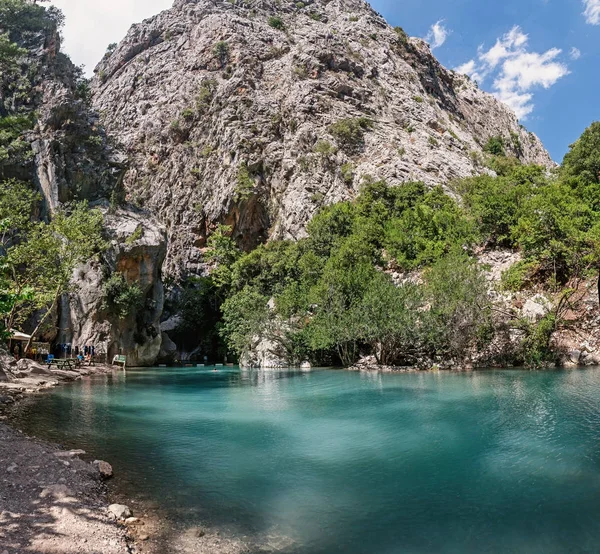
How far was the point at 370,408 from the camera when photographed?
16.6 m

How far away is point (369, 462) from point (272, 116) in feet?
213

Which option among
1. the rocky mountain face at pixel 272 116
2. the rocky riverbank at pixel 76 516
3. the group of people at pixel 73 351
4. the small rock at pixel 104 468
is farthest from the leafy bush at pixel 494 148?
the rocky riverbank at pixel 76 516

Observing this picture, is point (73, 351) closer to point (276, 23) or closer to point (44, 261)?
point (44, 261)

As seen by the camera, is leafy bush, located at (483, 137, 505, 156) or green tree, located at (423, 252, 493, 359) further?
leafy bush, located at (483, 137, 505, 156)

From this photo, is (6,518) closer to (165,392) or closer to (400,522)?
(400,522)

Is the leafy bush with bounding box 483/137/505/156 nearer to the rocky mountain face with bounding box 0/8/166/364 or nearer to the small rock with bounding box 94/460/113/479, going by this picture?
the rocky mountain face with bounding box 0/8/166/364

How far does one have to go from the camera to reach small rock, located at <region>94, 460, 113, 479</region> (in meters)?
8.52

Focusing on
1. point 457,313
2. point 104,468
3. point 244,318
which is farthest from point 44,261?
point 457,313

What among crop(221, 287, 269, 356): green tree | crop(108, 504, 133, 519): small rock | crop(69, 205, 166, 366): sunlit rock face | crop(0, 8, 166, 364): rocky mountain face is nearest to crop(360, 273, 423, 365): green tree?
crop(221, 287, 269, 356): green tree

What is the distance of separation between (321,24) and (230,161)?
38865mm

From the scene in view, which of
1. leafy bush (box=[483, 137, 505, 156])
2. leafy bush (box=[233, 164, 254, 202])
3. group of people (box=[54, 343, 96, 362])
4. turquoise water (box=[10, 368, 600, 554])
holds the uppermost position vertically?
leafy bush (box=[483, 137, 505, 156])

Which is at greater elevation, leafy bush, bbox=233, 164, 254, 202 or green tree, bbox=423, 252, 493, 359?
leafy bush, bbox=233, 164, 254, 202

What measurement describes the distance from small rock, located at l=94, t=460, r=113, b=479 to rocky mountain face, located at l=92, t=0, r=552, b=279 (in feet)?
168

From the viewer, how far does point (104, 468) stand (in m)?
8.73
